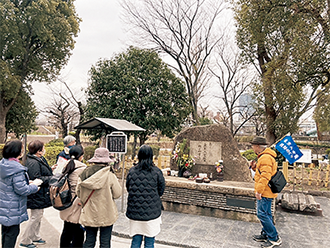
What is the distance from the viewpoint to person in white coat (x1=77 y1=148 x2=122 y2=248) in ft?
9.90

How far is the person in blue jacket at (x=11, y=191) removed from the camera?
312 centimetres

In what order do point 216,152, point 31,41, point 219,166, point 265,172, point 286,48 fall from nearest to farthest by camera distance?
point 265,172
point 219,166
point 216,152
point 286,48
point 31,41

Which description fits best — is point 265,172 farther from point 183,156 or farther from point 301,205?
point 183,156

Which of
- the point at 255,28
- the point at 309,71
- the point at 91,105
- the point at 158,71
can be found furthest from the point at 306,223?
the point at 91,105

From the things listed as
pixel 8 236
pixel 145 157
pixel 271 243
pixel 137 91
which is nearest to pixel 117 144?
pixel 145 157

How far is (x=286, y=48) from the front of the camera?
9750 millimetres

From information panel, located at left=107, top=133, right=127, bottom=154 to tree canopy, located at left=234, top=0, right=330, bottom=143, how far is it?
656 cm

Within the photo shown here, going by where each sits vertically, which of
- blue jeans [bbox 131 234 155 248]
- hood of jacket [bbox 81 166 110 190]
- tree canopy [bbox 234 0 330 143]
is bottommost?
blue jeans [bbox 131 234 155 248]

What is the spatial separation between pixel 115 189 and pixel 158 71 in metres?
Answer: 9.90

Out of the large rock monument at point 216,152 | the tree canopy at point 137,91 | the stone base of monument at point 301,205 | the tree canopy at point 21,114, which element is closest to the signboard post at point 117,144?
the large rock monument at point 216,152

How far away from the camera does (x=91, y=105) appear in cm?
1210

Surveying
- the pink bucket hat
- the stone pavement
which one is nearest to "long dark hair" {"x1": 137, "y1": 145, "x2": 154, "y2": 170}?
the pink bucket hat

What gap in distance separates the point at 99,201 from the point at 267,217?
2726mm

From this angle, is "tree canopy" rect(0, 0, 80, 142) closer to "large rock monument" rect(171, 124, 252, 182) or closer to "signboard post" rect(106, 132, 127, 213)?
"signboard post" rect(106, 132, 127, 213)
